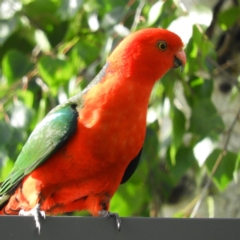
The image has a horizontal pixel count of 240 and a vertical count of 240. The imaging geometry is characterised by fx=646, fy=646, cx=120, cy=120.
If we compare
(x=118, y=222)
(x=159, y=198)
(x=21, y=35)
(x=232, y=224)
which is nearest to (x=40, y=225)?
(x=118, y=222)

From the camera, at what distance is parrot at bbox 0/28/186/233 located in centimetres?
232

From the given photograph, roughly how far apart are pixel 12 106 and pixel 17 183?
694 millimetres

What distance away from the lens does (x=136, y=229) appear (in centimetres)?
160

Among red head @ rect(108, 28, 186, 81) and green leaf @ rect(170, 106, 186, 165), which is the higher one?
red head @ rect(108, 28, 186, 81)

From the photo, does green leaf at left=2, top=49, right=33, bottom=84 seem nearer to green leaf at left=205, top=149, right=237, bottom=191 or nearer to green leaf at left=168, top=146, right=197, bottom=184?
green leaf at left=168, top=146, right=197, bottom=184

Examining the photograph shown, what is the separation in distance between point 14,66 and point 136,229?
2018 mm

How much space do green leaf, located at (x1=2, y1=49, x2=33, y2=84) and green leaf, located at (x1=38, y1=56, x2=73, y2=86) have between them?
0.55 ft

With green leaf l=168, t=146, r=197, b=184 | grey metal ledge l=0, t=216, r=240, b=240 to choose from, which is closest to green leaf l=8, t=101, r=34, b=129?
green leaf l=168, t=146, r=197, b=184

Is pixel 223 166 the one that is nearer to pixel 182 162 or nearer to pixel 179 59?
pixel 182 162

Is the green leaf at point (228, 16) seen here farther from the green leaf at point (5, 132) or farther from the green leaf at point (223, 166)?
the green leaf at point (5, 132)

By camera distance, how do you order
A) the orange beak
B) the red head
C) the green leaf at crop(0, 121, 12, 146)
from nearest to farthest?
the red head → the orange beak → the green leaf at crop(0, 121, 12, 146)

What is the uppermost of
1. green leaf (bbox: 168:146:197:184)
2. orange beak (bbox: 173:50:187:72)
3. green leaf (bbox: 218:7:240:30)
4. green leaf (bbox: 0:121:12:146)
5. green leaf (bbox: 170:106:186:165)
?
orange beak (bbox: 173:50:187:72)

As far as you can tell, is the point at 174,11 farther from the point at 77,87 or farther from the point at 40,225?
the point at 40,225

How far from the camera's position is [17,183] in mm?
2580
